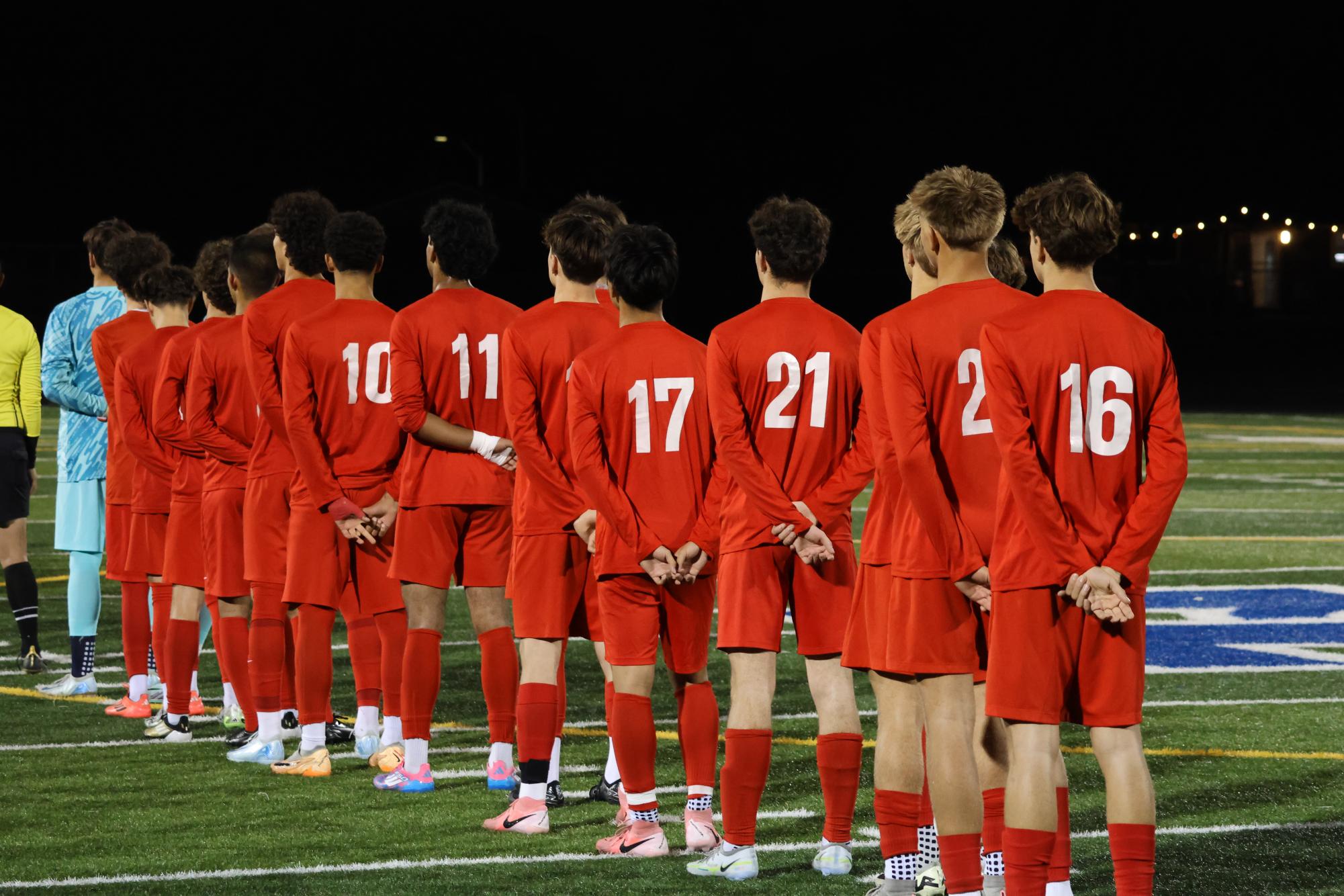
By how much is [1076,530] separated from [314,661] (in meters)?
3.75

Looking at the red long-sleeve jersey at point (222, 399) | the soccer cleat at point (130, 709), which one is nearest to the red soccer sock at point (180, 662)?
the soccer cleat at point (130, 709)

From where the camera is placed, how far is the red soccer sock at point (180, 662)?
7973mm

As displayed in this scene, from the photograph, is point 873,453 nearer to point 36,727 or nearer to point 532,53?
point 36,727

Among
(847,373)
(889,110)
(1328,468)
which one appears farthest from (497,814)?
(889,110)

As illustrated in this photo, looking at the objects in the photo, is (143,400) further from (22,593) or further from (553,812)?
(553,812)

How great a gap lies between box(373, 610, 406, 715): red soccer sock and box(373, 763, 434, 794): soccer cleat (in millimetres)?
420

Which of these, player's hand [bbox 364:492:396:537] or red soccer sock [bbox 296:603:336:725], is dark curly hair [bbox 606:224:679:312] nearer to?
player's hand [bbox 364:492:396:537]

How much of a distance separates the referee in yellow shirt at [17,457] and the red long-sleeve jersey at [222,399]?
7.58 feet

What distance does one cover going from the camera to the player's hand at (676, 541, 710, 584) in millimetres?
5633

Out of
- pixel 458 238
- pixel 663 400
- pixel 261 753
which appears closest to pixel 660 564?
pixel 663 400

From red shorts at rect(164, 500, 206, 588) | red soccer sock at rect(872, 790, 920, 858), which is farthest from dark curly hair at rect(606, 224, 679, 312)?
red shorts at rect(164, 500, 206, 588)

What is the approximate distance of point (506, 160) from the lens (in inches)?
2212

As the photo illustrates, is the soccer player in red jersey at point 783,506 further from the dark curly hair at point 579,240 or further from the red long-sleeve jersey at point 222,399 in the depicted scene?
the red long-sleeve jersey at point 222,399

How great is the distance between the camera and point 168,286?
8445 mm
